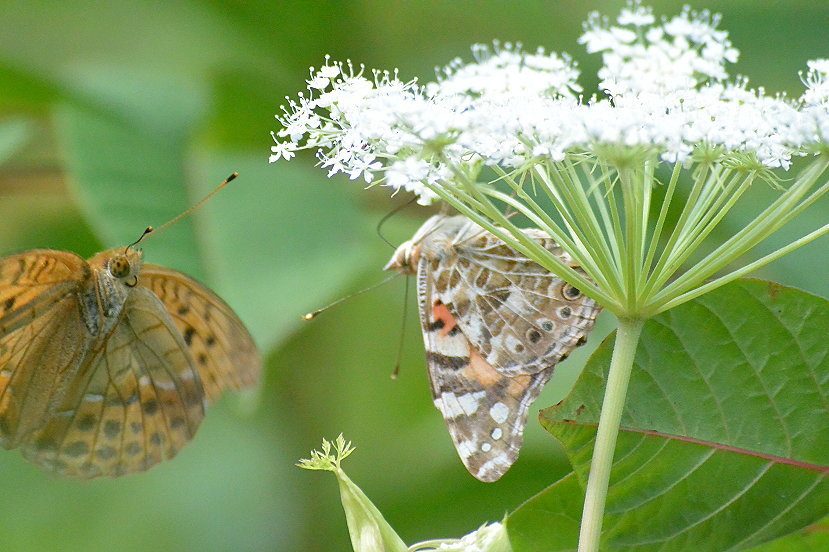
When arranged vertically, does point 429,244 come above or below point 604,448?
above

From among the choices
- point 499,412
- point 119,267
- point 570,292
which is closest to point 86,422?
point 119,267

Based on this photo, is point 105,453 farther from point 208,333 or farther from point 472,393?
point 472,393

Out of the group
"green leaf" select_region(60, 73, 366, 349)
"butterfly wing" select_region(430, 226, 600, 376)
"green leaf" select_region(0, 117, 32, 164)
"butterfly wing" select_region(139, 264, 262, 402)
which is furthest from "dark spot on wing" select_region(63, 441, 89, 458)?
"butterfly wing" select_region(430, 226, 600, 376)

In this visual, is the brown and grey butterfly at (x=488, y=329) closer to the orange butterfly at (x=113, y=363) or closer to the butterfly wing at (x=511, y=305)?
the butterfly wing at (x=511, y=305)

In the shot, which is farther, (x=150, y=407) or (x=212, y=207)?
(x=212, y=207)

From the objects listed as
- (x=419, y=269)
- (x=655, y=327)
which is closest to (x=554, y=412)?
(x=655, y=327)

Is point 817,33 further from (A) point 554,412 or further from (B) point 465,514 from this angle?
(A) point 554,412

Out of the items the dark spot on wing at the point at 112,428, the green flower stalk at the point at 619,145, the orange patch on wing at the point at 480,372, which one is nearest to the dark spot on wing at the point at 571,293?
the orange patch on wing at the point at 480,372
